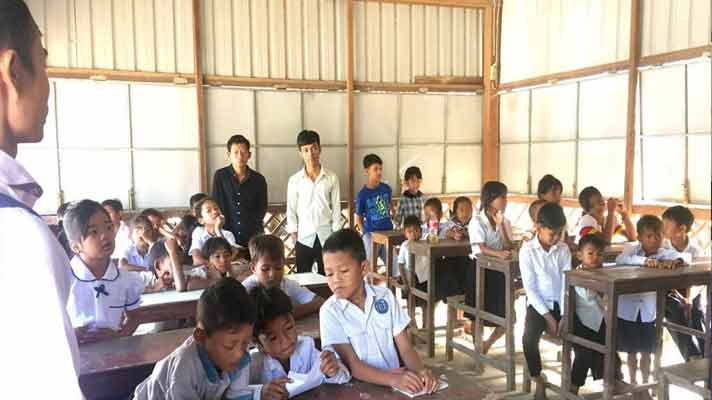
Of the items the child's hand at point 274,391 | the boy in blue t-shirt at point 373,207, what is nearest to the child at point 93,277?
the child's hand at point 274,391

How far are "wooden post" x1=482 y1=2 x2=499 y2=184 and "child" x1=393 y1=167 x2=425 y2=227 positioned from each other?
159cm

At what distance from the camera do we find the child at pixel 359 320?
160 cm

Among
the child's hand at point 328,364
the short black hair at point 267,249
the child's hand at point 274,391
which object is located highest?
the short black hair at point 267,249

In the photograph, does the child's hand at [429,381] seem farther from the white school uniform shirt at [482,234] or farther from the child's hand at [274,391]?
the white school uniform shirt at [482,234]

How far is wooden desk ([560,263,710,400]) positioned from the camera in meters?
2.32

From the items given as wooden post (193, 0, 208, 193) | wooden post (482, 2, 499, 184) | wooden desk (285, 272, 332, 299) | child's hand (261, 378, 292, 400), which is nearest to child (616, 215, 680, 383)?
wooden desk (285, 272, 332, 299)

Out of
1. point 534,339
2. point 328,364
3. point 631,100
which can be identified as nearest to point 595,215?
point 631,100

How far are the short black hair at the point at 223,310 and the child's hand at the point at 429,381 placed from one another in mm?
487

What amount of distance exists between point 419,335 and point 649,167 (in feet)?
8.44

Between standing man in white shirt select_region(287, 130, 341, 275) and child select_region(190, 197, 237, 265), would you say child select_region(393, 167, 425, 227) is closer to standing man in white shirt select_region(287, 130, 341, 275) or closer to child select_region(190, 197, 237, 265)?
standing man in white shirt select_region(287, 130, 341, 275)

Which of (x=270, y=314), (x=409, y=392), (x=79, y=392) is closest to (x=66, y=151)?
(x=270, y=314)

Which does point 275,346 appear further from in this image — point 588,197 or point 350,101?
point 350,101

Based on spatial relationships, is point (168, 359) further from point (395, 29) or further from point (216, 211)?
point (395, 29)

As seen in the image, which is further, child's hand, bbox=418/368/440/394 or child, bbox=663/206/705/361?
child, bbox=663/206/705/361
